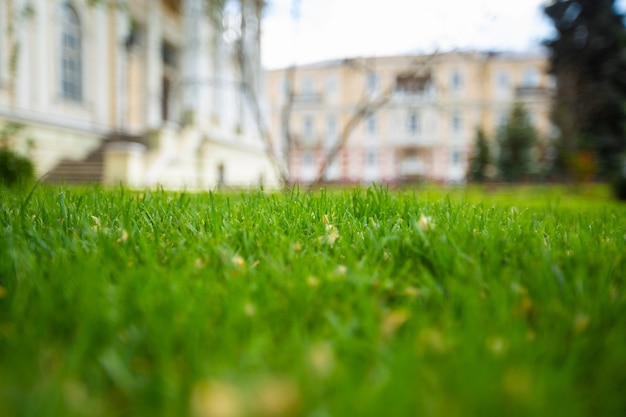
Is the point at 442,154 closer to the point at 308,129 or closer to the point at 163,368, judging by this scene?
the point at 308,129

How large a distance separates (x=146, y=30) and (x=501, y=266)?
16741 millimetres

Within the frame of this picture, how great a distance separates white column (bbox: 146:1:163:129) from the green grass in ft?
48.4

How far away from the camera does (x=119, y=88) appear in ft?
47.2

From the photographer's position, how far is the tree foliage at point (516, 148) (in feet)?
86.6

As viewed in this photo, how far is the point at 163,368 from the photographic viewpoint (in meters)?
0.85

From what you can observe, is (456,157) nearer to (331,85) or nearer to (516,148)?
(516,148)

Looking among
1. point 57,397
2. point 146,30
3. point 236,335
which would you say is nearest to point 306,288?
point 236,335

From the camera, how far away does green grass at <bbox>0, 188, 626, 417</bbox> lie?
752mm

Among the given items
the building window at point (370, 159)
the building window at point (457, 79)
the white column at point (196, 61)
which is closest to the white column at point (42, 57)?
the white column at point (196, 61)

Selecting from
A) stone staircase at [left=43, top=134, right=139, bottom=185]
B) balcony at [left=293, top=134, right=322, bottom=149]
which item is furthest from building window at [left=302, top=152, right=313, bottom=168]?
stone staircase at [left=43, top=134, right=139, bottom=185]

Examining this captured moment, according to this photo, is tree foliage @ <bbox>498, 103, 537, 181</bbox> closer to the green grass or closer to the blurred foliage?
the blurred foliage

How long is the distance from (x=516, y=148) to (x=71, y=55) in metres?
23.8

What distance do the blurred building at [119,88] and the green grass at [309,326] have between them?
6.32 metres

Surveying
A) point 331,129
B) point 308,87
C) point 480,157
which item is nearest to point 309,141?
point 331,129
